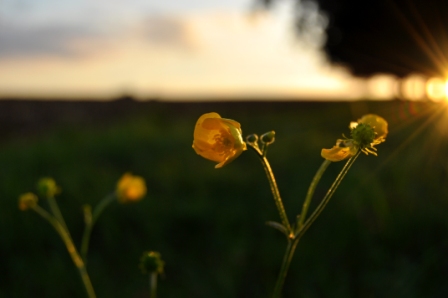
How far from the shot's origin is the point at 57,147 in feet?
18.7

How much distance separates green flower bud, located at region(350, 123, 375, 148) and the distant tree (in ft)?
23.1

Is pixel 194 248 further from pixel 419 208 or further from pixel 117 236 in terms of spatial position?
pixel 419 208

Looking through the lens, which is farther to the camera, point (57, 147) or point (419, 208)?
point (57, 147)

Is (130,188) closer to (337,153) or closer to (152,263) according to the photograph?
(152,263)

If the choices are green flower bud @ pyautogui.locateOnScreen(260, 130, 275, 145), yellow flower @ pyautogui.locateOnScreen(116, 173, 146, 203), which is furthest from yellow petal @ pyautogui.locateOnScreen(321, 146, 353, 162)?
yellow flower @ pyautogui.locateOnScreen(116, 173, 146, 203)

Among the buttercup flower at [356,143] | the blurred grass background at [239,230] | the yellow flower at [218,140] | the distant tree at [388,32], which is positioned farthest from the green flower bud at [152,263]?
the distant tree at [388,32]

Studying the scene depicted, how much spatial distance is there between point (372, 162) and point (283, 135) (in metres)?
2.38

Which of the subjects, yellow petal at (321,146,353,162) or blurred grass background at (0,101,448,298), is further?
blurred grass background at (0,101,448,298)

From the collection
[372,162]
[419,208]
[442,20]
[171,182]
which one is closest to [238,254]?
[419,208]

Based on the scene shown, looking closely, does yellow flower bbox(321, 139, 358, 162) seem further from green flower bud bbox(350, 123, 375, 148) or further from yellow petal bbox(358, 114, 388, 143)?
yellow petal bbox(358, 114, 388, 143)

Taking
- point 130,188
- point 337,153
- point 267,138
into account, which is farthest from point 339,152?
point 130,188

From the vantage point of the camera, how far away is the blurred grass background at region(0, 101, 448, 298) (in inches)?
93.7

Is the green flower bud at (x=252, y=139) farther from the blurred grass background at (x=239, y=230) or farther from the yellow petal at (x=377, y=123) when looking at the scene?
the blurred grass background at (x=239, y=230)

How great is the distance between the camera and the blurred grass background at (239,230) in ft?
7.81
